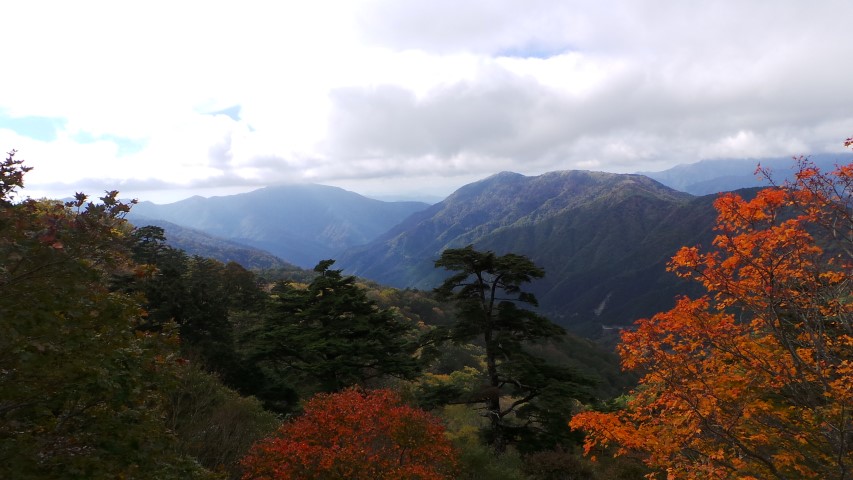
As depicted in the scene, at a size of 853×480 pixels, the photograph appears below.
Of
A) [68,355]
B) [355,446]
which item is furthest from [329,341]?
[68,355]

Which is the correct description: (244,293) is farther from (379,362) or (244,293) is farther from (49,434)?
(49,434)

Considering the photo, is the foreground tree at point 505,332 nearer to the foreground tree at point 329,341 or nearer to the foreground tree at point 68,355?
the foreground tree at point 329,341

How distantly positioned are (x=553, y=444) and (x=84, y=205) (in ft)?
56.8

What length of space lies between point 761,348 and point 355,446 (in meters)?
9.26

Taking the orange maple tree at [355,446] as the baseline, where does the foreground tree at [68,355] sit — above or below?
above

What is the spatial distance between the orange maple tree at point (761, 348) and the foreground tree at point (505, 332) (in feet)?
23.0

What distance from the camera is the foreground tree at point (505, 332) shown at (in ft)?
55.0

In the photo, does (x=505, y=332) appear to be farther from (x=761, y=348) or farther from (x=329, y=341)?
(x=761, y=348)

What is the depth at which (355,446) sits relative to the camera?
10.6 meters

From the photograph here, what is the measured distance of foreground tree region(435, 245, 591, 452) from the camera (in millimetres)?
16750

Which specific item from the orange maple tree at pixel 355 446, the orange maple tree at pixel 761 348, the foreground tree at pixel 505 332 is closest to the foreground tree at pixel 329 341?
the foreground tree at pixel 505 332

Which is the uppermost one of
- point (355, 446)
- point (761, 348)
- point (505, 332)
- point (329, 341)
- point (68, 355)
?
point (68, 355)

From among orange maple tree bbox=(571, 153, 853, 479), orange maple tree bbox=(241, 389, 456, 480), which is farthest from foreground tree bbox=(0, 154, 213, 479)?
orange maple tree bbox=(571, 153, 853, 479)

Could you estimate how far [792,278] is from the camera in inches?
326
